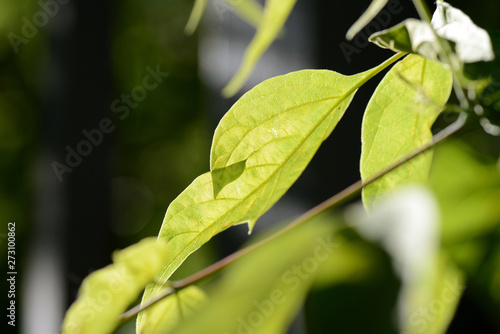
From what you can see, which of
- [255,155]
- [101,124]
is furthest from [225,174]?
[101,124]

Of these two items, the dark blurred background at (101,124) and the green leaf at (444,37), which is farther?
the dark blurred background at (101,124)

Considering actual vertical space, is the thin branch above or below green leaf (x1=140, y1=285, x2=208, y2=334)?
above

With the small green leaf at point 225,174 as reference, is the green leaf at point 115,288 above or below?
above

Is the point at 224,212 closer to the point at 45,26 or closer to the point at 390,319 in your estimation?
the point at 390,319

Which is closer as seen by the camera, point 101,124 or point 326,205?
point 326,205

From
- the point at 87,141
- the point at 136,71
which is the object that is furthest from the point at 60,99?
the point at 136,71

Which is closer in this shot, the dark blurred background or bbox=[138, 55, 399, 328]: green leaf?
bbox=[138, 55, 399, 328]: green leaf

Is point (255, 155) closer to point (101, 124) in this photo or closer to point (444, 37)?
point (444, 37)
